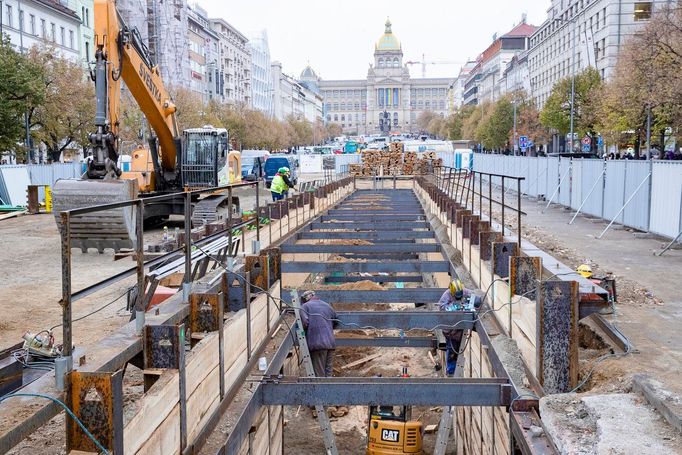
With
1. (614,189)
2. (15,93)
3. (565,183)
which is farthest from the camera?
(15,93)

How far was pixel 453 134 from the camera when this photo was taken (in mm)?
121375

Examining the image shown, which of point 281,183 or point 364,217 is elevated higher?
point 281,183

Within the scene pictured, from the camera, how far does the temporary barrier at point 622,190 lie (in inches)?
742

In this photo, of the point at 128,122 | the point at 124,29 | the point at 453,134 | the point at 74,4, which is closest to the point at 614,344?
the point at 124,29

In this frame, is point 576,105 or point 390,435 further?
point 576,105

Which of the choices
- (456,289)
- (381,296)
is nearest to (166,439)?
(456,289)

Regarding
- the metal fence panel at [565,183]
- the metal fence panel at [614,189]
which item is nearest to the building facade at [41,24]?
the metal fence panel at [565,183]

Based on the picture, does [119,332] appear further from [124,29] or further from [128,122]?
[128,122]

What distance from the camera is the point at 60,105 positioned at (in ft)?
136

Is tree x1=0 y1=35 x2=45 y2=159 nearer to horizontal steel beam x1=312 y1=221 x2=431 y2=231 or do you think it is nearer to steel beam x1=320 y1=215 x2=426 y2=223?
steel beam x1=320 y1=215 x2=426 y2=223

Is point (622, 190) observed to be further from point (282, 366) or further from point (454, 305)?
point (282, 366)

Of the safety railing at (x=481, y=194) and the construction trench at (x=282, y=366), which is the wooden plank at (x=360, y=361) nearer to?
the construction trench at (x=282, y=366)

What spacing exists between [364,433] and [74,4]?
6176cm

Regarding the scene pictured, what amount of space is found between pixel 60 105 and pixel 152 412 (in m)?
40.1
